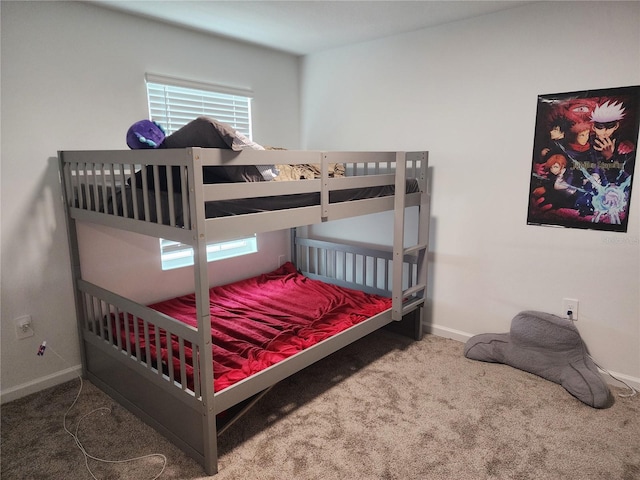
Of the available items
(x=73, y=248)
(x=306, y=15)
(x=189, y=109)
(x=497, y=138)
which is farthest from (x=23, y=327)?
(x=497, y=138)

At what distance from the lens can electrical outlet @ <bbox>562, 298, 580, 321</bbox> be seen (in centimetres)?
255

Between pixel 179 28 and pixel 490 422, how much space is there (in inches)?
118

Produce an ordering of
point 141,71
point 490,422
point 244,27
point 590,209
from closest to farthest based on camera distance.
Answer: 1. point 490,422
2. point 590,209
3. point 141,71
4. point 244,27

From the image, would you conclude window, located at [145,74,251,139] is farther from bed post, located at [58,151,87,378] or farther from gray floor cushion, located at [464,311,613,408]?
gray floor cushion, located at [464,311,613,408]

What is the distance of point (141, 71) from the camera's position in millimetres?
2648

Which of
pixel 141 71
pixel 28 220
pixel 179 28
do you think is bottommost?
pixel 28 220

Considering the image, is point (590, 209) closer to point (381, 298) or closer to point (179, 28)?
point (381, 298)

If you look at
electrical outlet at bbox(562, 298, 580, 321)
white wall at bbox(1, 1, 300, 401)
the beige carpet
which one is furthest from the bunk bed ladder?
white wall at bbox(1, 1, 300, 401)

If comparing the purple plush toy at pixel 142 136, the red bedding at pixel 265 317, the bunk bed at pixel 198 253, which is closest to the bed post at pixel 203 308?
the bunk bed at pixel 198 253

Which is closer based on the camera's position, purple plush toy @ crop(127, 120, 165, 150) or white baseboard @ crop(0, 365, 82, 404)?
purple plush toy @ crop(127, 120, 165, 150)

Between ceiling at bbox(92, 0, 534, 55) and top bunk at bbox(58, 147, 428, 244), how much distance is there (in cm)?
88

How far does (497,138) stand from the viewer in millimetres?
2711

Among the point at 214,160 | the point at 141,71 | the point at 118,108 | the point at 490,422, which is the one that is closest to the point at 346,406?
the point at 490,422

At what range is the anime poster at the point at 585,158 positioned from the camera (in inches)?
90.0
